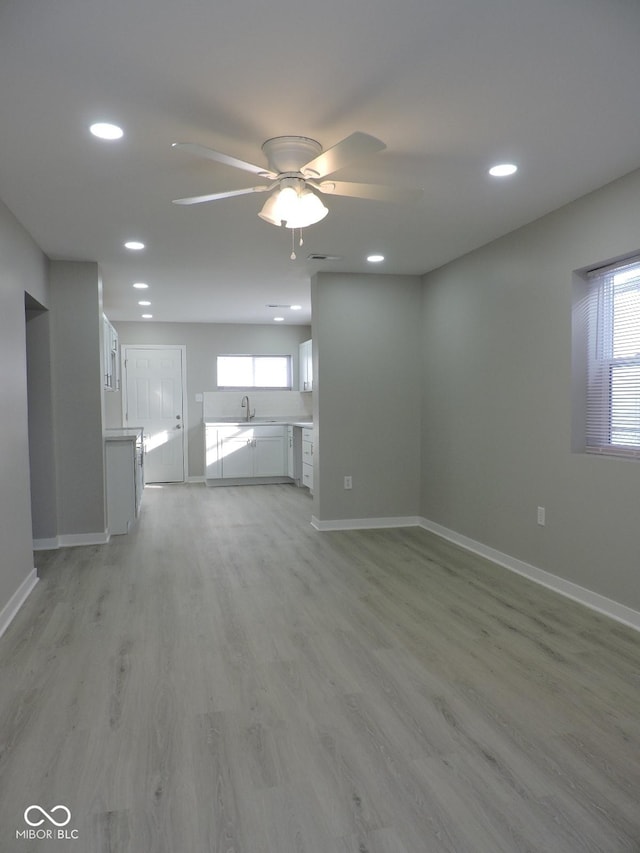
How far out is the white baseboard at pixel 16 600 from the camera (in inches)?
126

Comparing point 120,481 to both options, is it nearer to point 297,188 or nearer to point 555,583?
point 297,188

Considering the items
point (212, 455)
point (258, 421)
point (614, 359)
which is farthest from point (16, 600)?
point (258, 421)

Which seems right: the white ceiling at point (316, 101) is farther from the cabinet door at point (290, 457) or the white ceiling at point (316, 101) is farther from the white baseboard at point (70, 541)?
the cabinet door at point (290, 457)

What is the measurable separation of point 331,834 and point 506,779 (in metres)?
0.62

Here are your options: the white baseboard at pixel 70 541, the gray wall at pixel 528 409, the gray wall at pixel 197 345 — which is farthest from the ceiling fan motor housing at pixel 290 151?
the gray wall at pixel 197 345

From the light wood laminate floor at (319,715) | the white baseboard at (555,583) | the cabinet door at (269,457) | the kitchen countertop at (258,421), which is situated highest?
the kitchen countertop at (258,421)

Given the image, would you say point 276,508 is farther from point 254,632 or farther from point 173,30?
point 173,30

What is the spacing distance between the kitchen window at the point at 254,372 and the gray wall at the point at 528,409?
13.3ft

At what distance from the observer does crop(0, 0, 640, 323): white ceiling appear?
185 cm

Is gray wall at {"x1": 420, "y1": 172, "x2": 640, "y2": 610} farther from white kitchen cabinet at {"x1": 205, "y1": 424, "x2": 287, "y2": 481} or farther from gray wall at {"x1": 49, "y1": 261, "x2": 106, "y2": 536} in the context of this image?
white kitchen cabinet at {"x1": 205, "y1": 424, "x2": 287, "y2": 481}

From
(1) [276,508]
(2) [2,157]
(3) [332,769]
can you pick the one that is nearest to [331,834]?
(3) [332,769]

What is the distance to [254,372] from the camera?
30.1ft

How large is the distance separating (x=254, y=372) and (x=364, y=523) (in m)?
4.21

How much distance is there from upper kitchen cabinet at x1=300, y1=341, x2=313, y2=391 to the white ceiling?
454 cm
